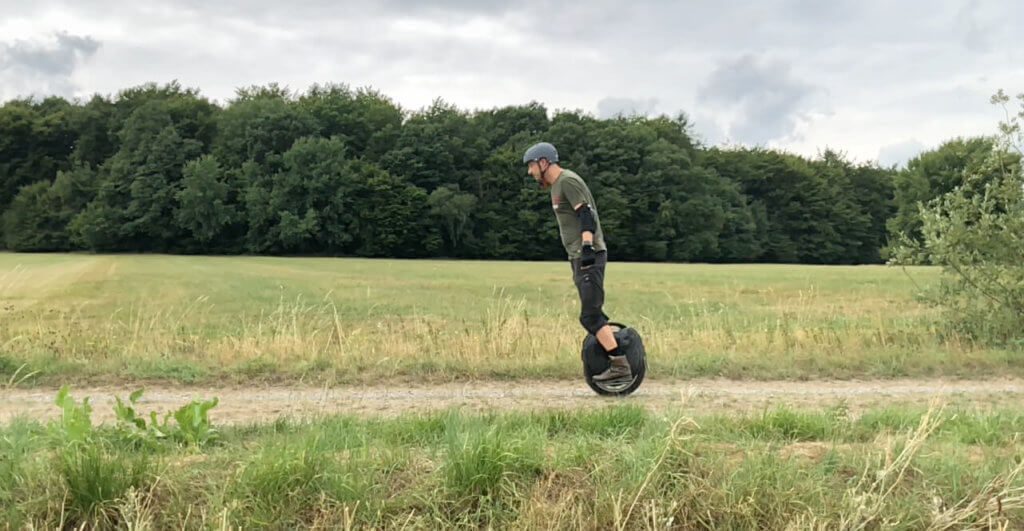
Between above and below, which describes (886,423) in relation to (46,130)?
below

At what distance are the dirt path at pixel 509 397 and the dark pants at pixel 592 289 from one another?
0.82 meters

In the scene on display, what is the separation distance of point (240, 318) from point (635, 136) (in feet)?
237

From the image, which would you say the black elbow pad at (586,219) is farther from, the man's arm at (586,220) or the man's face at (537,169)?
the man's face at (537,169)

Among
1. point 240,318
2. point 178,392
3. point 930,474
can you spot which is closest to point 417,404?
point 178,392

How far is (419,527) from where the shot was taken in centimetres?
413

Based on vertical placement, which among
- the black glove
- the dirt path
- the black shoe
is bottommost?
the dirt path

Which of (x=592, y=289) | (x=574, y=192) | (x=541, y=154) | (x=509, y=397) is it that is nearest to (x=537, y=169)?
(x=541, y=154)

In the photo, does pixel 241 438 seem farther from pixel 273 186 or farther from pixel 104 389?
pixel 273 186

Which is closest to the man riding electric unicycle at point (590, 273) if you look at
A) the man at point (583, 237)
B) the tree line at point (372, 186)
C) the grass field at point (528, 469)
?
the man at point (583, 237)

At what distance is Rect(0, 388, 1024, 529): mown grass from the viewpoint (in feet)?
13.6

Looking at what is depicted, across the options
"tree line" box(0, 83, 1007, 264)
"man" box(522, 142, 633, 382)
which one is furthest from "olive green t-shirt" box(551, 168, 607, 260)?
"tree line" box(0, 83, 1007, 264)

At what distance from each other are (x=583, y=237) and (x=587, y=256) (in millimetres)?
194

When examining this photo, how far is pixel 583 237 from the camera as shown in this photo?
713cm

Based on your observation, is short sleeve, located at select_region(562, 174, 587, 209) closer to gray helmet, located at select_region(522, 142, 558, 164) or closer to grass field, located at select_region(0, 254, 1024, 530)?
gray helmet, located at select_region(522, 142, 558, 164)
